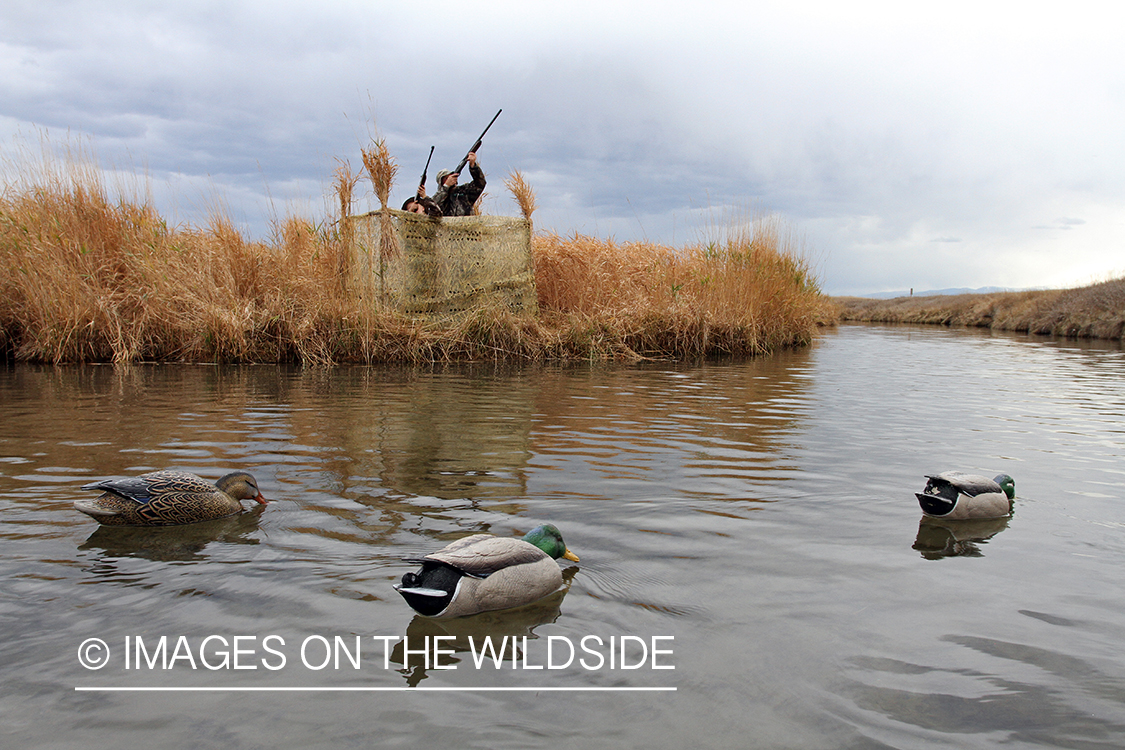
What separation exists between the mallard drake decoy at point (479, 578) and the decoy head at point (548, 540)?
0.05 meters

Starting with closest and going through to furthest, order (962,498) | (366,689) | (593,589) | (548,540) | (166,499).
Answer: (366,689) → (593,589) → (548,540) → (166,499) → (962,498)

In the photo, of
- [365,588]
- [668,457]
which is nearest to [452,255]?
[668,457]

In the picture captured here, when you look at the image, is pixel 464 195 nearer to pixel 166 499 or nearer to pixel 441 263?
pixel 441 263

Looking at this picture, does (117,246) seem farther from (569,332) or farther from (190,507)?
(190,507)

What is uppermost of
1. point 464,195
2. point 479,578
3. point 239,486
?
point 464,195

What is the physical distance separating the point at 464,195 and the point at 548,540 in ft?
37.5

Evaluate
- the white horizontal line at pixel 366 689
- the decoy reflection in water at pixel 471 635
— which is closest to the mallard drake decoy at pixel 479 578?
Answer: the decoy reflection in water at pixel 471 635

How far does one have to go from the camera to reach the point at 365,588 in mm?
3006

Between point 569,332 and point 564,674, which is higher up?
point 569,332

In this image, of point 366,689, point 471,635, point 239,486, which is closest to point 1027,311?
point 239,486

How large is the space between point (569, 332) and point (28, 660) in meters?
11.0

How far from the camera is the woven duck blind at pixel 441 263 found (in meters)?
12.2

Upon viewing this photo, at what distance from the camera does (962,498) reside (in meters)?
3.97

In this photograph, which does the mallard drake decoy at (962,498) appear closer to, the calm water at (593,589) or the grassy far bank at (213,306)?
the calm water at (593,589)
